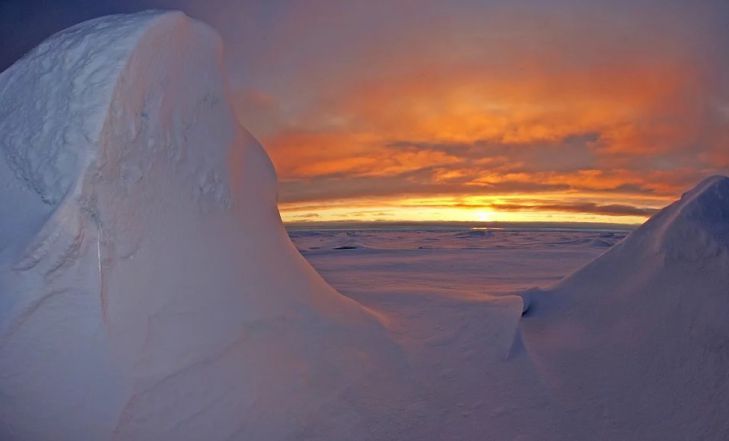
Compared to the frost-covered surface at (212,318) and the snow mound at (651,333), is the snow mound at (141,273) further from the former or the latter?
the snow mound at (651,333)

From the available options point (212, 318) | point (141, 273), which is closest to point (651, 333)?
point (212, 318)

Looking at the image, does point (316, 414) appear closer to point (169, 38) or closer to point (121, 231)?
point (121, 231)

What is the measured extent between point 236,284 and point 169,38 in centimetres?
147

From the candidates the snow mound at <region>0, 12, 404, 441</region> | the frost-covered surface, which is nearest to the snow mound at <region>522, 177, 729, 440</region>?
the frost-covered surface

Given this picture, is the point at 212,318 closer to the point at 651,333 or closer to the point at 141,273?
the point at 141,273

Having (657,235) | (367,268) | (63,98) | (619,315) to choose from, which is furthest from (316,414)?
(367,268)

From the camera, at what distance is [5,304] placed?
5.81 ft

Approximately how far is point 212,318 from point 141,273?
17.9 inches

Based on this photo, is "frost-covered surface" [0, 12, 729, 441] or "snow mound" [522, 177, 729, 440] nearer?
"frost-covered surface" [0, 12, 729, 441]

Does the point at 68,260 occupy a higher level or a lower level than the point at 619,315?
higher

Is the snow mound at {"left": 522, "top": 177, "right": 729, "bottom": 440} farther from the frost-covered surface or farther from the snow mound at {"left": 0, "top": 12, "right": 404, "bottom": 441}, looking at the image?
the snow mound at {"left": 0, "top": 12, "right": 404, "bottom": 441}

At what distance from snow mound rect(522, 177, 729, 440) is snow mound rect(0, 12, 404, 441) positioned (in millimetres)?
1290

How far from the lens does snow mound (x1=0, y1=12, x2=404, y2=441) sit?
6.00 ft

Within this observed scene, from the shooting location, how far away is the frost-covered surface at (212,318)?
1.85m
